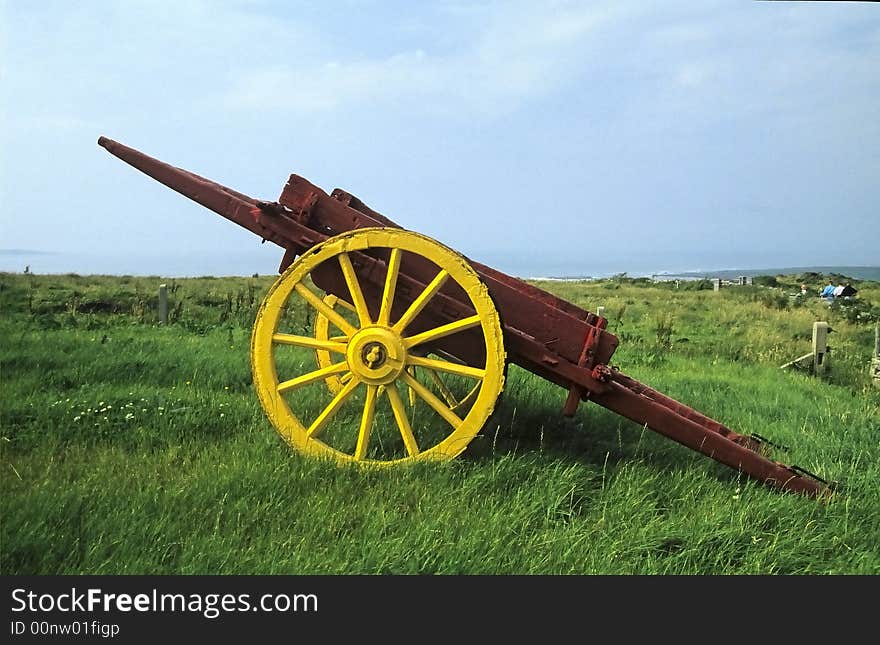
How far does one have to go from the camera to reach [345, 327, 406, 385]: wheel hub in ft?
11.2

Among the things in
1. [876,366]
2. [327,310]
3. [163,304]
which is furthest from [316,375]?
[876,366]

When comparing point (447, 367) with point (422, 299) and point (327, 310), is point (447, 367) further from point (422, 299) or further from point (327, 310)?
point (327, 310)

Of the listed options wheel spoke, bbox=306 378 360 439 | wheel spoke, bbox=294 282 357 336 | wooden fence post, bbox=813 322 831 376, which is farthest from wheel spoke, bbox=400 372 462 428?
wooden fence post, bbox=813 322 831 376

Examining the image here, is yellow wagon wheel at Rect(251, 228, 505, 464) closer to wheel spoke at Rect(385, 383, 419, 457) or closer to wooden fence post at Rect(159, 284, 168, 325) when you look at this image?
wheel spoke at Rect(385, 383, 419, 457)

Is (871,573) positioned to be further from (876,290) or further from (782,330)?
(876,290)

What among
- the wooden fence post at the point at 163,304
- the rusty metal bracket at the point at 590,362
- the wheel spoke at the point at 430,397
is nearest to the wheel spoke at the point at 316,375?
the wheel spoke at the point at 430,397

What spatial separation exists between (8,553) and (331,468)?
55.7 inches

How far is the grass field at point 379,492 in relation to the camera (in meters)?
2.71

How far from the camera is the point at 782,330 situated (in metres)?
12.4

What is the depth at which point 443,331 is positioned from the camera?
11.2 ft

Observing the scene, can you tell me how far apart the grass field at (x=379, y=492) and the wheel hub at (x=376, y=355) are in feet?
1.62

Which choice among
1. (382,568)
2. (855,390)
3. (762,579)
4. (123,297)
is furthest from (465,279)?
(123,297)

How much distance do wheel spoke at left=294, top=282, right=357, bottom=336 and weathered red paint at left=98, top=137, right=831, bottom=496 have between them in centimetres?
12

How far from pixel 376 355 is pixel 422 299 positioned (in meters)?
0.38
